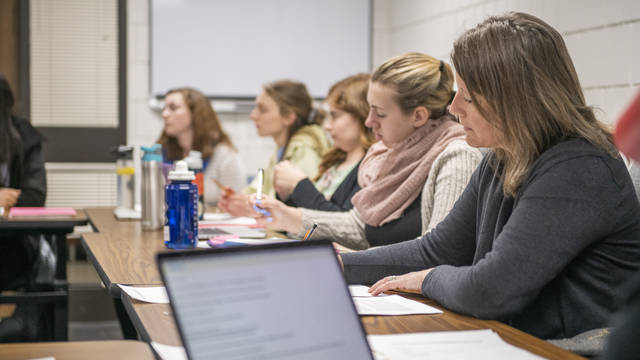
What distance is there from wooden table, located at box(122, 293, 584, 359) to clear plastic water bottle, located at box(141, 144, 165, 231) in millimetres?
1012

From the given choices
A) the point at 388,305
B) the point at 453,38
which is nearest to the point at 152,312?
the point at 388,305

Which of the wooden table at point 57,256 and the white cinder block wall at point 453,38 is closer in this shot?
the white cinder block wall at point 453,38

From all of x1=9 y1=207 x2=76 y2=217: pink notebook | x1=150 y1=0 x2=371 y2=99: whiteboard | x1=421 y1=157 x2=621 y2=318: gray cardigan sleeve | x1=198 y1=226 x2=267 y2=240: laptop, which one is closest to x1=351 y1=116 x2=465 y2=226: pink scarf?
x1=198 y1=226 x2=267 y2=240: laptop

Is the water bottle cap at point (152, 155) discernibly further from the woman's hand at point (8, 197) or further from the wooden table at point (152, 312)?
the woman's hand at point (8, 197)

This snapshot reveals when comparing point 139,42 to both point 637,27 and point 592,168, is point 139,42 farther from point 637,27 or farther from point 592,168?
point 592,168

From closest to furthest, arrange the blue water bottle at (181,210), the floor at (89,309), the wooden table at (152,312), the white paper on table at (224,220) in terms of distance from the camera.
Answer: the wooden table at (152,312), the blue water bottle at (181,210), the white paper on table at (224,220), the floor at (89,309)

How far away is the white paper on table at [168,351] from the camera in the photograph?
0.82 metres

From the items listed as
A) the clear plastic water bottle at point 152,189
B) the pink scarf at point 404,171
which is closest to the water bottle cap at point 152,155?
the clear plastic water bottle at point 152,189

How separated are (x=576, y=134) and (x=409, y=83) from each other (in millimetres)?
834

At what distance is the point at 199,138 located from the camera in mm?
3531

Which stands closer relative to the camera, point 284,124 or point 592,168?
point 592,168

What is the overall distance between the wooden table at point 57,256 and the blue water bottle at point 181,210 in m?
1.07

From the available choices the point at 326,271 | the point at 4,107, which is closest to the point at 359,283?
the point at 326,271

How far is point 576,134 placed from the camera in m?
1.14
